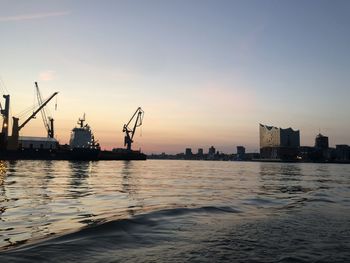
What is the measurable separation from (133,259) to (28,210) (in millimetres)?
12379

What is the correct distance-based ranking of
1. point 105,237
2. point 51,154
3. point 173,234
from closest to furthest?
point 105,237, point 173,234, point 51,154

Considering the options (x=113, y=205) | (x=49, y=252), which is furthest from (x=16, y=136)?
(x=49, y=252)

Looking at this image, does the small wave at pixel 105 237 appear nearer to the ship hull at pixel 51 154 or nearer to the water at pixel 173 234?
the water at pixel 173 234

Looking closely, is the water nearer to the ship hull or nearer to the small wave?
the small wave

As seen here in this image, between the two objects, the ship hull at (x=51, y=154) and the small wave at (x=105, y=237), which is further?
the ship hull at (x=51, y=154)

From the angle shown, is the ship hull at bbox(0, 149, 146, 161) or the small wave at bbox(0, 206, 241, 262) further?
the ship hull at bbox(0, 149, 146, 161)

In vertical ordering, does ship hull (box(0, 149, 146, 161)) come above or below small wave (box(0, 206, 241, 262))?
above

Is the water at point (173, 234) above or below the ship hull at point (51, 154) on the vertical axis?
below

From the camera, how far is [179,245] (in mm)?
11883

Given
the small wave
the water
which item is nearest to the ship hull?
the water

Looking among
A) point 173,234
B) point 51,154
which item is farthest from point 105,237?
point 51,154

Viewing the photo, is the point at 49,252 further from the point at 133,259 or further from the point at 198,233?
the point at 198,233

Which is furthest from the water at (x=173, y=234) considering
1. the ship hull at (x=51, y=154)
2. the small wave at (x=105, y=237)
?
the ship hull at (x=51, y=154)

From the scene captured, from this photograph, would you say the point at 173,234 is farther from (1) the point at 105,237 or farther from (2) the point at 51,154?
(2) the point at 51,154
